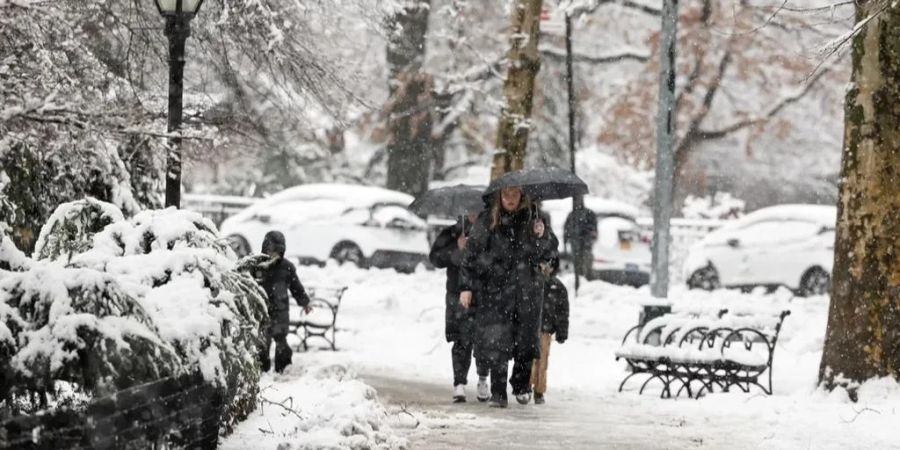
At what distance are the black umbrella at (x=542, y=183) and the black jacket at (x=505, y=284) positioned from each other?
1.12ft

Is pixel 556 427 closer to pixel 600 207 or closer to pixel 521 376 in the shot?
pixel 521 376

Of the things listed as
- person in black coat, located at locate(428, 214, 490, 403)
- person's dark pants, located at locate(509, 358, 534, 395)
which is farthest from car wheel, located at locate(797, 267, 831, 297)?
person's dark pants, located at locate(509, 358, 534, 395)

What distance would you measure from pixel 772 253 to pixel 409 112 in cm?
840

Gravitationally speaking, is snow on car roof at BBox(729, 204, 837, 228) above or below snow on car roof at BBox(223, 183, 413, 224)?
below

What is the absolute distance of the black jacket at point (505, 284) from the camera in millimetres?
11352

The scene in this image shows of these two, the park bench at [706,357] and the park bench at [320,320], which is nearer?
the park bench at [706,357]

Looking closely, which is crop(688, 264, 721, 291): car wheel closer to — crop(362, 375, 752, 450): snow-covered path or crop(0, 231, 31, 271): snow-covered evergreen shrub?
crop(362, 375, 752, 450): snow-covered path

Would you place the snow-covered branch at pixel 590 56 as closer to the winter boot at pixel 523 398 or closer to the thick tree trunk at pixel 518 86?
the thick tree trunk at pixel 518 86

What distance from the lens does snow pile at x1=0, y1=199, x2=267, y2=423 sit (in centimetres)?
640

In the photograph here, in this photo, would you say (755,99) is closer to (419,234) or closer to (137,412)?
(419,234)

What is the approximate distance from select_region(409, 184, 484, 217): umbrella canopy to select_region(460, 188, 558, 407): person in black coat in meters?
2.01

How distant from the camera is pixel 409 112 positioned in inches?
1182

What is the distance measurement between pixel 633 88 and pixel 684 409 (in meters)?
23.3

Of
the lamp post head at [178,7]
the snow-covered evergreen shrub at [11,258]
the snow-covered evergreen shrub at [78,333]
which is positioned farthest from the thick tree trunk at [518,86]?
the snow-covered evergreen shrub at [78,333]
